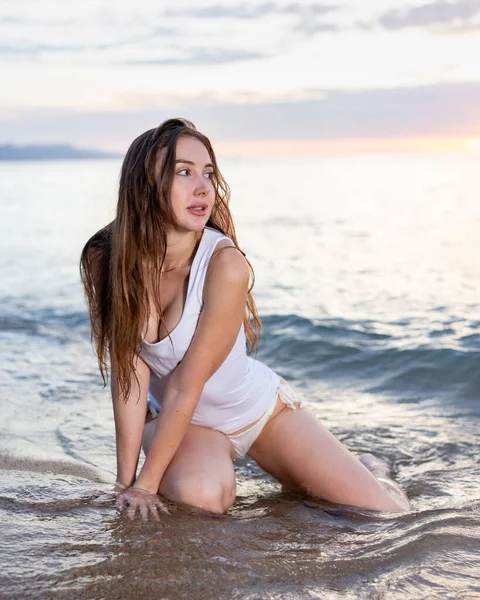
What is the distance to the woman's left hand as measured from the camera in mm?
3275

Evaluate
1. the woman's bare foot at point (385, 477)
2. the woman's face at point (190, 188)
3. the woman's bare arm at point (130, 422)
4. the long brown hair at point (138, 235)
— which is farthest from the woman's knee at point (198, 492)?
the woman's face at point (190, 188)

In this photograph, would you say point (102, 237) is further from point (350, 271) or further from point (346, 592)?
point (350, 271)

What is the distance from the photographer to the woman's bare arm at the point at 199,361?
3455 mm

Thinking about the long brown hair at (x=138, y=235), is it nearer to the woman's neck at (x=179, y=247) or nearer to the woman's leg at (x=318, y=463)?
the woman's neck at (x=179, y=247)

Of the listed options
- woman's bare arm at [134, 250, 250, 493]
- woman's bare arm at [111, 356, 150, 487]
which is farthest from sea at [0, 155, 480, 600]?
woman's bare arm at [134, 250, 250, 493]

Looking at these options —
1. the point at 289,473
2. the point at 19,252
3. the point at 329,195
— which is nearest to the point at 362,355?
the point at 289,473

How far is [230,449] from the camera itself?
3795 mm

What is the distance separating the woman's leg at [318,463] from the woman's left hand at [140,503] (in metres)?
0.70

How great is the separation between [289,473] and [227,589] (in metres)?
1.30

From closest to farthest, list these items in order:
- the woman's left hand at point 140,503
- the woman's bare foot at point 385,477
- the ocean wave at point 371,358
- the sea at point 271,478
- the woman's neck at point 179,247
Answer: the sea at point 271,478 → the woman's left hand at point 140,503 → the woman's neck at point 179,247 → the woman's bare foot at point 385,477 → the ocean wave at point 371,358

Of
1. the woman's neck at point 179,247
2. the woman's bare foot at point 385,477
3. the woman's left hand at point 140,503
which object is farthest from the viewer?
the woman's bare foot at point 385,477

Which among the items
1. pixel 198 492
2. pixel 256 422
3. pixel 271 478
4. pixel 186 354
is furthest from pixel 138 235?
pixel 271 478

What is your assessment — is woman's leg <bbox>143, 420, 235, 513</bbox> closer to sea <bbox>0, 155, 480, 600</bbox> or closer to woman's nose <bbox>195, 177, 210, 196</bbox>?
sea <bbox>0, 155, 480, 600</bbox>

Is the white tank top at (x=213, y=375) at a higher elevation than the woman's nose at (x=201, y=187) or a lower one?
lower
